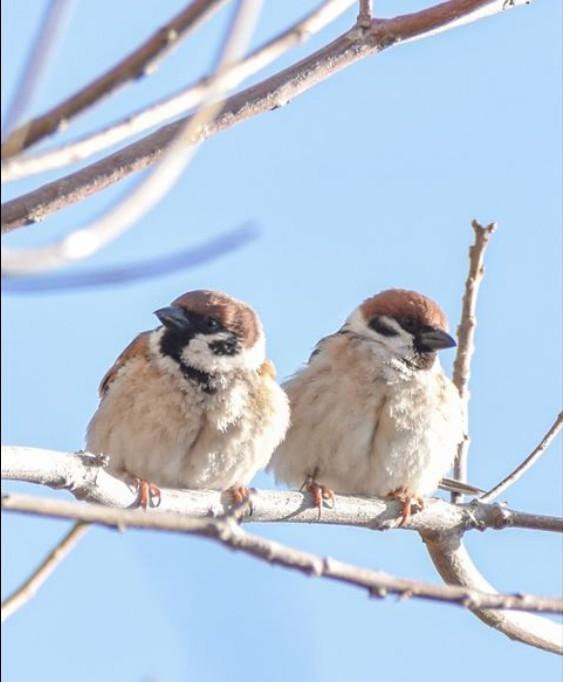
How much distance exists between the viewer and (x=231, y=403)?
18.4 feet

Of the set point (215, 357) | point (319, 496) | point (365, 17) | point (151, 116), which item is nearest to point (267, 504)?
point (319, 496)

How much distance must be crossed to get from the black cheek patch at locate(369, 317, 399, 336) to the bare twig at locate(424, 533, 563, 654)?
1137mm

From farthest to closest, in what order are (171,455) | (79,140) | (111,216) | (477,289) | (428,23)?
(477,289) < (171,455) < (428,23) < (79,140) < (111,216)

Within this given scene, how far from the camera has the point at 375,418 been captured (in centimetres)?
632

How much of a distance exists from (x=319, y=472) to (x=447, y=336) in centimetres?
89

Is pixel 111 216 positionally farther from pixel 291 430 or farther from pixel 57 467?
pixel 291 430

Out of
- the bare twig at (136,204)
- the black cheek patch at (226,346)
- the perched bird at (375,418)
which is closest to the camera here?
the bare twig at (136,204)

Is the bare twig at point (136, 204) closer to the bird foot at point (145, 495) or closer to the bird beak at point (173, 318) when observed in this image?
the bird foot at point (145, 495)

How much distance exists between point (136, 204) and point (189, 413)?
3768 millimetres

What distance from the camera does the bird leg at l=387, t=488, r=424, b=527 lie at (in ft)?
19.0

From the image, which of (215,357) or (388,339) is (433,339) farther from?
(215,357)

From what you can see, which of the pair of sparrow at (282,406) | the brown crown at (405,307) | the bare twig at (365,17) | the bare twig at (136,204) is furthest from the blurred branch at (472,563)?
the bare twig at (136,204)

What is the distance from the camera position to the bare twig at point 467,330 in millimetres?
5793

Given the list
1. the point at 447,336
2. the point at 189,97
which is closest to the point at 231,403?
the point at 447,336
